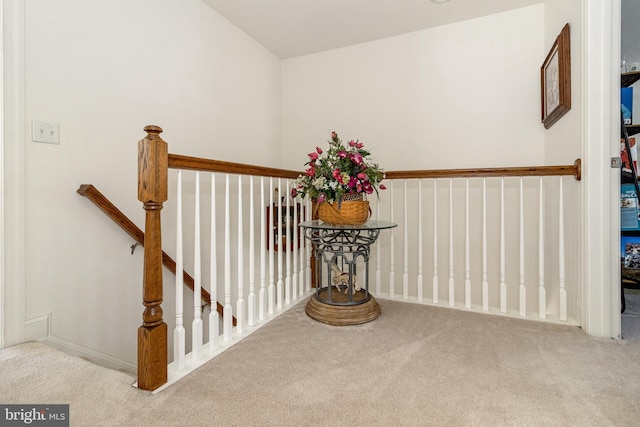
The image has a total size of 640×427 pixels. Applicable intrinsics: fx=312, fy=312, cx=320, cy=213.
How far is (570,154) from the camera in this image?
1901 millimetres

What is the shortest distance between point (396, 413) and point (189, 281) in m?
1.65

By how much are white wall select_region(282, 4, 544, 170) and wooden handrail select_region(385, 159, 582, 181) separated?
62 cm

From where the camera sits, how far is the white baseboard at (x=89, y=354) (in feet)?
5.18

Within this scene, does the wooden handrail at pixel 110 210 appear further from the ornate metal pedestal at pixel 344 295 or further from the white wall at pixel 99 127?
the ornate metal pedestal at pixel 344 295

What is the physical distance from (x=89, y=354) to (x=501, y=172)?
265 centimetres

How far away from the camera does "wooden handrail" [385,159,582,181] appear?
68.7 inches

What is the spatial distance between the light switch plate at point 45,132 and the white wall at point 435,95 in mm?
2045

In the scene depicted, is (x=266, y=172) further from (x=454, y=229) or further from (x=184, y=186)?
(x=454, y=229)

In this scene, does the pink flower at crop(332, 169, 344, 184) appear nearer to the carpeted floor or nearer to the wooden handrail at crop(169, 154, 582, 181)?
the wooden handrail at crop(169, 154, 582, 181)

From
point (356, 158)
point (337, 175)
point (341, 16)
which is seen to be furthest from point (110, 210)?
point (341, 16)

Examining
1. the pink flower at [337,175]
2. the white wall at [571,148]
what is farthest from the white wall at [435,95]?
the pink flower at [337,175]

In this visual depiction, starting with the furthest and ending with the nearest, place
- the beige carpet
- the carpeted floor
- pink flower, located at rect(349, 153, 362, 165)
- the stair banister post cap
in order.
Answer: pink flower, located at rect(349, 153, 362, 165), the carpeted floor, the stair banister post cap, the beige carpet

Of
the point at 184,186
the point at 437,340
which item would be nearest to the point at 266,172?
the point at 184,186

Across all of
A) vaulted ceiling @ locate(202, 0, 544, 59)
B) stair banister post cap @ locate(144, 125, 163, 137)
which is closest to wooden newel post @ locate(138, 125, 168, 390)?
stair banister post cap @ locate(144, 125, 163, 137)
